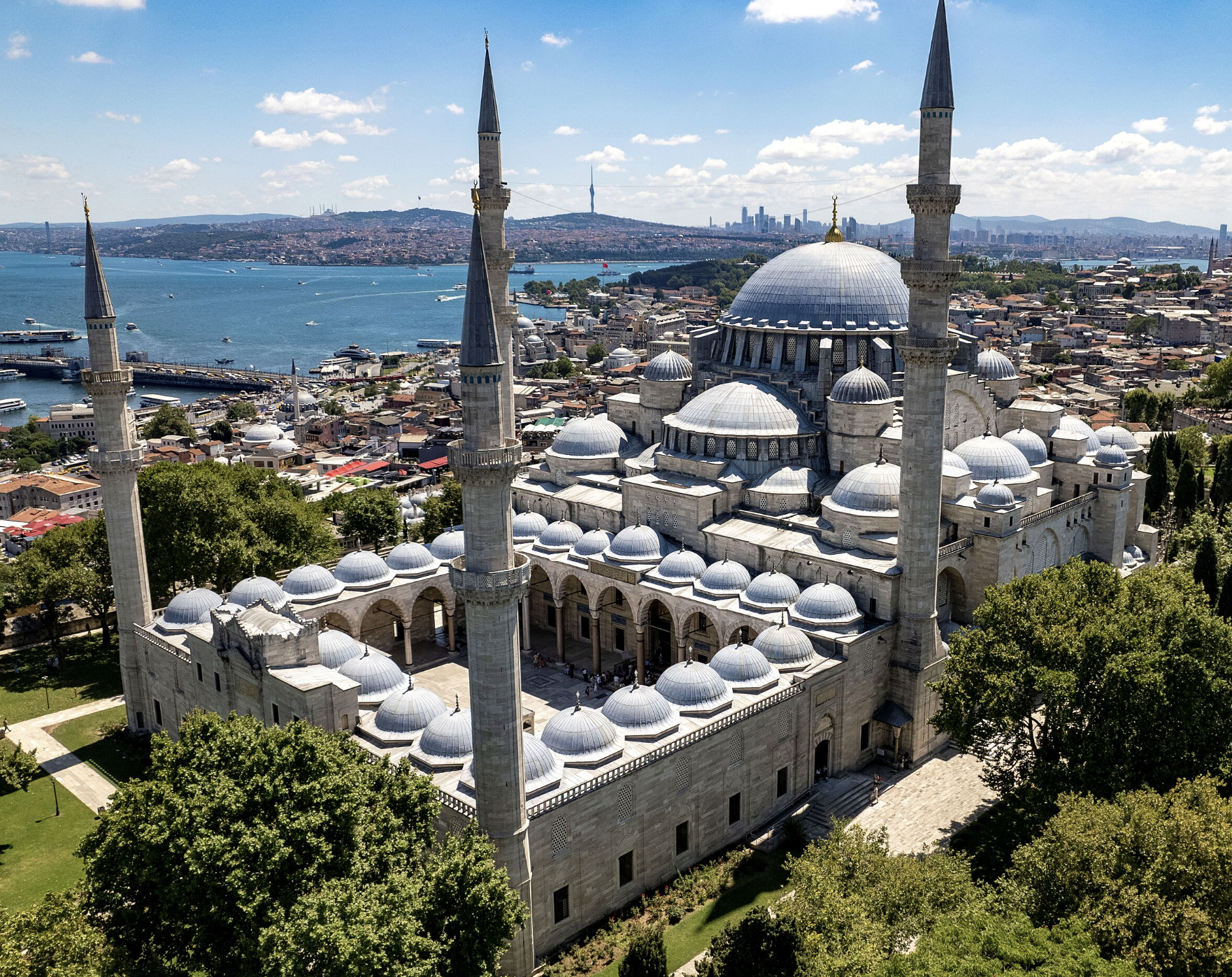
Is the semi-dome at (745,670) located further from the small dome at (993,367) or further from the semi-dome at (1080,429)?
the small dome at (993,367)

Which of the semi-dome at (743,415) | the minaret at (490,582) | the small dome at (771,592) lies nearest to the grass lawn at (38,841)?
the minaret at (490,582)

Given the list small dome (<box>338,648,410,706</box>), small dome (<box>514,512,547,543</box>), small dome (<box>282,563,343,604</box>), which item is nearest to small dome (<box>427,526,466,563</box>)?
small dome (<box>514,512,547,543</box>)

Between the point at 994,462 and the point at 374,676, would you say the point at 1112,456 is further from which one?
the point at 374,676

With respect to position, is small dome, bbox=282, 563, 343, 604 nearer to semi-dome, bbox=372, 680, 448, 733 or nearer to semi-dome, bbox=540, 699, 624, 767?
semi-dome, bbox=372, 680, 448, 733

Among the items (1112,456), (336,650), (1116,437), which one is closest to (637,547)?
(336,650)

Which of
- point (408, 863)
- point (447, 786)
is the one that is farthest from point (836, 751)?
point (408, 863)

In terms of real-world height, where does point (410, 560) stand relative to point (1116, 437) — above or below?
below

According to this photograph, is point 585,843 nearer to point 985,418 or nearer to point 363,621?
point 363,621
